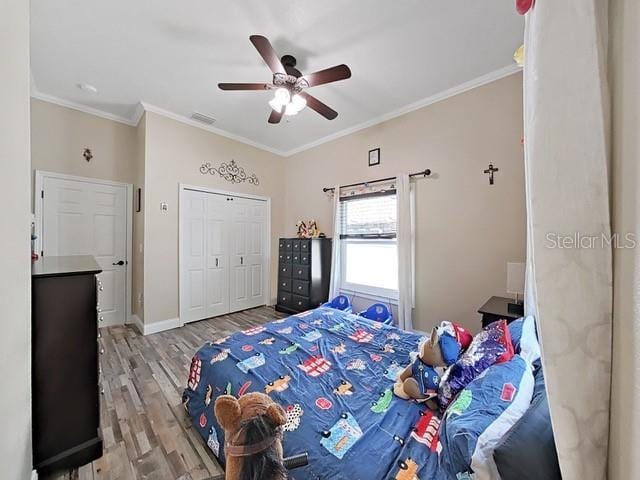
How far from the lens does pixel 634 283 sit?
37 cm

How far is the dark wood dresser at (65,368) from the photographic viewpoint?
131 centimetres

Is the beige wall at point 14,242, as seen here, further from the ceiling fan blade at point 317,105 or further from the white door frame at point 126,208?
the white door frame at point 126,208

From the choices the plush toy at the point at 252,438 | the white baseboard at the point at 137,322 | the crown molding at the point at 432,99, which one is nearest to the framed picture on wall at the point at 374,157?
the crown molding at the point at 432,99

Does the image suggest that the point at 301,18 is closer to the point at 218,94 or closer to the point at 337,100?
the point at 337,100

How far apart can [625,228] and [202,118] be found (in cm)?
416

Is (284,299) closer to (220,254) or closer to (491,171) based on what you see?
(220,254)

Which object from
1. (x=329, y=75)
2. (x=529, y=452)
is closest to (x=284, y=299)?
(x=329, y=75)

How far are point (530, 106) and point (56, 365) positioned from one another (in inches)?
88.3

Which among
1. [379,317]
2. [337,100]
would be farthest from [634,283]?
[337,100]

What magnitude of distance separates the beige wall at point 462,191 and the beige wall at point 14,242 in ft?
10.6

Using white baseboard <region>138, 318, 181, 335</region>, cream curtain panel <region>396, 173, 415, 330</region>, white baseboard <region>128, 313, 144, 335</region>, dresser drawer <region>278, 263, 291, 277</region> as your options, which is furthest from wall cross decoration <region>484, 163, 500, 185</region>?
white baseboard <region>128, 313, 144, 335</region>

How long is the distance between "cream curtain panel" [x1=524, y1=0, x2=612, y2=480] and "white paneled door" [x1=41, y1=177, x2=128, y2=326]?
447cm

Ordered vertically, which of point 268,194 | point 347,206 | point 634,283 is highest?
point 268,194

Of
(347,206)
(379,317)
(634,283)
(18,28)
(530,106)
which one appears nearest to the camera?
(634,283)
